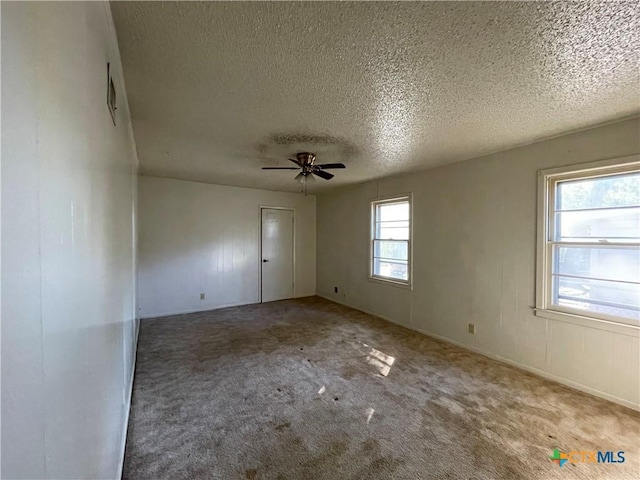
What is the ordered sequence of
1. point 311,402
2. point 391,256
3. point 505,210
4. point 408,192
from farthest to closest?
point 391,256, point 408,192, point 505,210, point 311,402

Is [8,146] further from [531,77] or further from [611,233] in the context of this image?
[611,233]

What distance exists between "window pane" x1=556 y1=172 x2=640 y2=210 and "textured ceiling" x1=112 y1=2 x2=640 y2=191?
1.76ft

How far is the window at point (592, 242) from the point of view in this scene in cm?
247

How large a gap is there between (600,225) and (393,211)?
8.54 feet

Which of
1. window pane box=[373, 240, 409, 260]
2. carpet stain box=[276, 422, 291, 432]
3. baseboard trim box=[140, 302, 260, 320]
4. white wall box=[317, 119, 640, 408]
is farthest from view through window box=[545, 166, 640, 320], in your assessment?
baseboard trim box=[140, 302, 260, 320]

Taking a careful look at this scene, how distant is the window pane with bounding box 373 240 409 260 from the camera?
4.61m

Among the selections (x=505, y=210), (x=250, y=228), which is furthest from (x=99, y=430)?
(x=250, y=228)

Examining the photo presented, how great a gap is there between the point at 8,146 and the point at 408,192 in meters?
4.47

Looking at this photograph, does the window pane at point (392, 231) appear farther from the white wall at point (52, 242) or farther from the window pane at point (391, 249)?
the white wall at point (52, 242)

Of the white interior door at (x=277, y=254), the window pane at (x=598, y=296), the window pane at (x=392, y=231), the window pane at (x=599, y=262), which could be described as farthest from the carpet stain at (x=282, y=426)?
the white interior door at (x=277, y=254)

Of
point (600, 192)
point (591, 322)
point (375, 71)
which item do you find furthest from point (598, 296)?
point (375, 71)

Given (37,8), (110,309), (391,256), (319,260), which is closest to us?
(37,8)

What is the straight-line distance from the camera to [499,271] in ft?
10.9

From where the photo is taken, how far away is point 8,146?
42cm
